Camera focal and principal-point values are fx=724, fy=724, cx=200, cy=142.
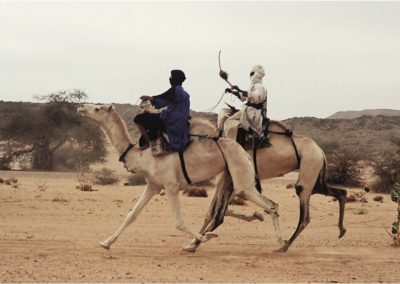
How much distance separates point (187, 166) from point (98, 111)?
66.8 inches

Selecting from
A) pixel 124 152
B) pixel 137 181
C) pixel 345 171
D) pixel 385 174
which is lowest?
pixel 137 181

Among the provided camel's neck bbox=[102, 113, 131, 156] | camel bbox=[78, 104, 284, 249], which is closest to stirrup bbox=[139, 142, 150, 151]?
camel bbox=[78, 104, 284, 249]

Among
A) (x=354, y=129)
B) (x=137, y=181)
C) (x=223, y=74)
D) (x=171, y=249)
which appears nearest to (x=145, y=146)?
(x=171, y=249)

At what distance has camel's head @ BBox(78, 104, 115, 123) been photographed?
1142 centimetres

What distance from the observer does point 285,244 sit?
11.8 meters

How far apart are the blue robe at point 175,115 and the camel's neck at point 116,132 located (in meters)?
0.75

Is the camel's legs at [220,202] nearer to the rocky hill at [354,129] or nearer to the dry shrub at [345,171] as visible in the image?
the dry shrub at [345,171]

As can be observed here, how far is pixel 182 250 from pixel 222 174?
142 centimetres

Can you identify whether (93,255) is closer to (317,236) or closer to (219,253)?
(219,253)

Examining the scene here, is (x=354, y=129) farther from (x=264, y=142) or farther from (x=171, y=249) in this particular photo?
(x=171, y=249)

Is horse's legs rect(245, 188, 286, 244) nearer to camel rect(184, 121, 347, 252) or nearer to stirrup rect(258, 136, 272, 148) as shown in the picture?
camel rect(184, 121, 347, 252)

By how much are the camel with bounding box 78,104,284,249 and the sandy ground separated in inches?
27.9

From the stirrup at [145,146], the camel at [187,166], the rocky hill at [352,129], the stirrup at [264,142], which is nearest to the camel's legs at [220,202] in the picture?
the camel at [187,166]

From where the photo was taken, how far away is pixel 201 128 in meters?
11.4
